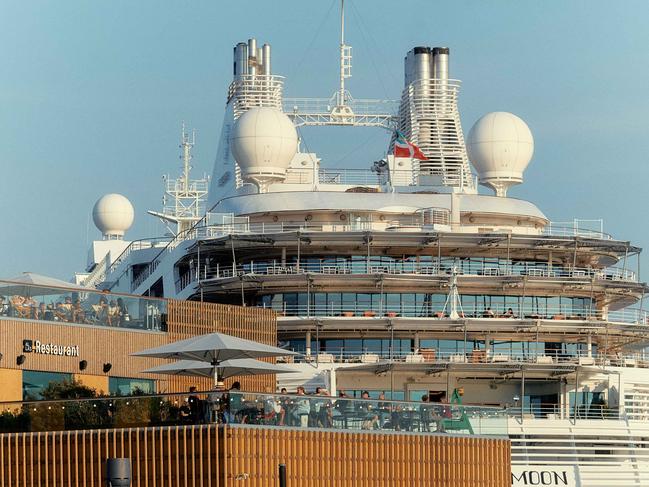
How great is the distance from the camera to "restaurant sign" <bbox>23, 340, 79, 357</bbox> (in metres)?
51.2

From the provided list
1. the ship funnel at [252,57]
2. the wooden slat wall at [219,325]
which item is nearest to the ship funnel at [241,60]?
the ship funnel at [252,57]

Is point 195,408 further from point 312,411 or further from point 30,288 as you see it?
point 30,288

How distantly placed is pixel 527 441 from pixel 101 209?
1917 inches

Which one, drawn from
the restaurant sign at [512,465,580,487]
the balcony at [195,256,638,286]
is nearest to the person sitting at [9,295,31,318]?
the balcony at [195,256,638,286]

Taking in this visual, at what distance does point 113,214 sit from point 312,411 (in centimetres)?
6940

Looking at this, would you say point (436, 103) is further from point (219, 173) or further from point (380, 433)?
point (380, 433)

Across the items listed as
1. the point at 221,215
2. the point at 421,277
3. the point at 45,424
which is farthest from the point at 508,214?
the point at 45,424

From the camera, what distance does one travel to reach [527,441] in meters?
67.8

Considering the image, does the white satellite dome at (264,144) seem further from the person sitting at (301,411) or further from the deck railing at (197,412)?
the person sitting at (301,411)

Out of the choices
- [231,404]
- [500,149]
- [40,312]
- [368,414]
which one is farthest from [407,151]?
[231,404]

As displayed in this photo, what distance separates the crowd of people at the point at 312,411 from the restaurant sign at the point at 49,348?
929 cm

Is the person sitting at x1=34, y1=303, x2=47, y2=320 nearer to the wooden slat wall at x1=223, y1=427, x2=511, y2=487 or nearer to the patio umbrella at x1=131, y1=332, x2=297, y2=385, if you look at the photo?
the patio umbrella at x1=131, y1=332, x2=297, y2=385

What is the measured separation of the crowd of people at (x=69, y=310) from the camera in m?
50.8

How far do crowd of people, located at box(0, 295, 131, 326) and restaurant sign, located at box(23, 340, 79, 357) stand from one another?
766mm
